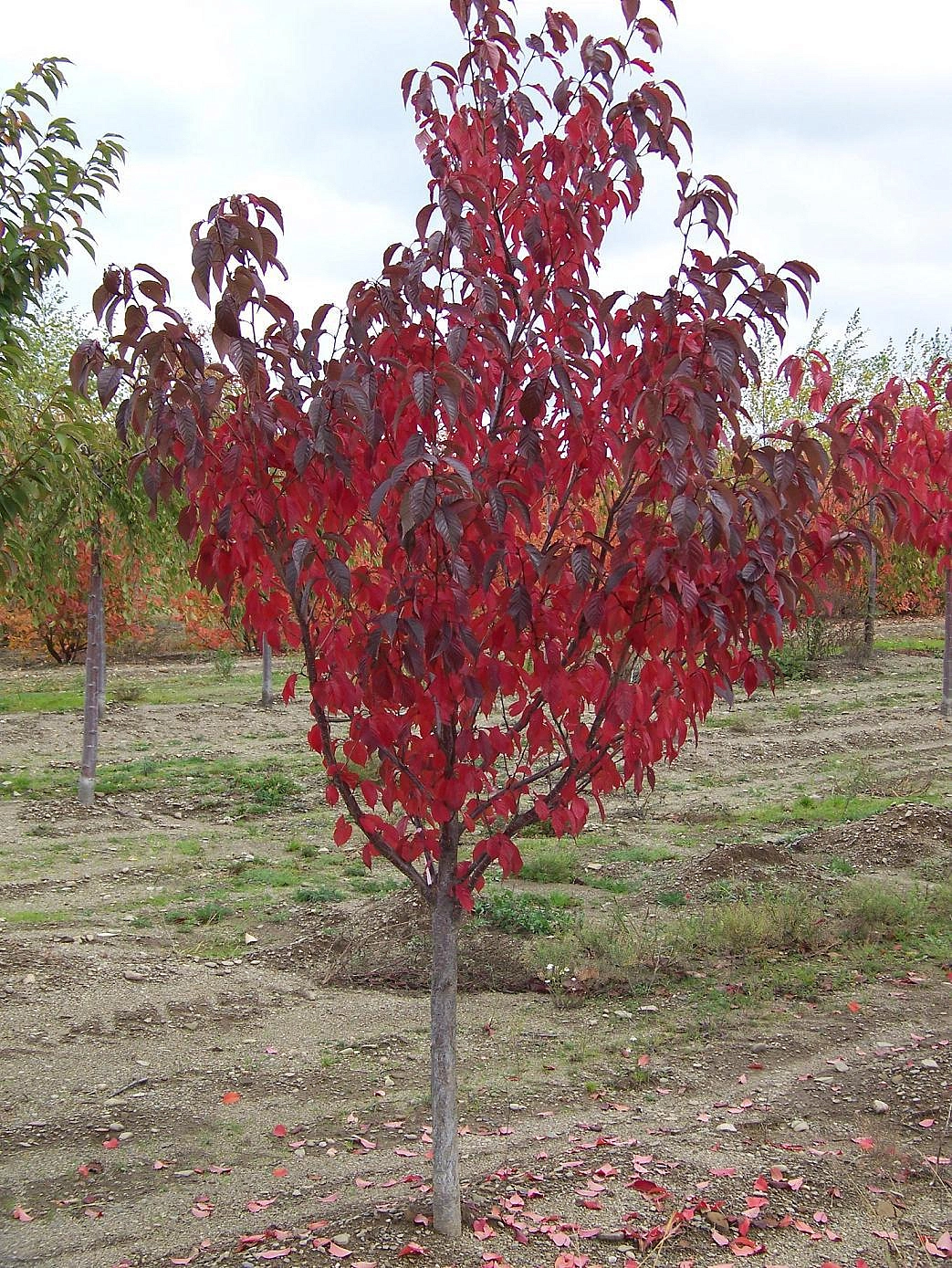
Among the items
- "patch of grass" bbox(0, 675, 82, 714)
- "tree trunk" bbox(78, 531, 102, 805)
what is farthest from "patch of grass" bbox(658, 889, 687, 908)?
"patch of grass" bbox(0, 675, 82, 714)

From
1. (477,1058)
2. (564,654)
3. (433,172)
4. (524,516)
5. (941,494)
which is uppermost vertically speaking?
(433,172)

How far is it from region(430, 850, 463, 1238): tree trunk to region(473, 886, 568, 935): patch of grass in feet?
8.94

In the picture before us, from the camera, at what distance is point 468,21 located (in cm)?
296

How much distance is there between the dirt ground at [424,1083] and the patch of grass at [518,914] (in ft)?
0.50

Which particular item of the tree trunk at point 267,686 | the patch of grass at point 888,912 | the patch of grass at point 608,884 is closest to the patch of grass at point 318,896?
the patch of grass at point 608,884

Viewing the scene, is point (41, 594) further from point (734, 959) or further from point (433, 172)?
point (433, 172)

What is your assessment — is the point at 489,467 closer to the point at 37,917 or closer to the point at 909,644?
the point at 37,917

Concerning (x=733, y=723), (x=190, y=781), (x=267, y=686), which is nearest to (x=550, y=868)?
(x=190, y=781)

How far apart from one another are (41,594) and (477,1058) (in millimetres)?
6116

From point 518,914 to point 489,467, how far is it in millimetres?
3759

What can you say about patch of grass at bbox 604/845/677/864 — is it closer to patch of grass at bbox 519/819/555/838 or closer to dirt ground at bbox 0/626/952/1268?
dirt ground at bbox 0/626/952/1268

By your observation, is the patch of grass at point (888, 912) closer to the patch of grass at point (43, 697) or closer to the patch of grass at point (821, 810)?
the patch of grass at point (821, 810)

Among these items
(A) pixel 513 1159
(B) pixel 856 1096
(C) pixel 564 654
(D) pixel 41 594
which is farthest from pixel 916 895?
(D) pixel 41 594

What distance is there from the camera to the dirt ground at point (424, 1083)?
10.4 ft
